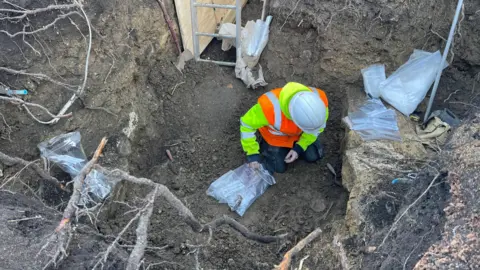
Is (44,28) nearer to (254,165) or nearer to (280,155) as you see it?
(254,165)

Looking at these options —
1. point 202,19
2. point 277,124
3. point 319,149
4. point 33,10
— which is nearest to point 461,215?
point 277,124

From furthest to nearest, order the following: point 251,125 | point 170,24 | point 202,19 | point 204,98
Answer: point 202,19 → point 204,98 → point 170,24 → point 251,125

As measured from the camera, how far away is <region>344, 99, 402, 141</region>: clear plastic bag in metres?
3.70

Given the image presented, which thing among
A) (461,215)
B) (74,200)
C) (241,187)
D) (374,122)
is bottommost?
(241,187)

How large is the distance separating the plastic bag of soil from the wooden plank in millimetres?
1673

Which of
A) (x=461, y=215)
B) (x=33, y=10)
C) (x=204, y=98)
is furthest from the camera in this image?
(x=204, y=98)

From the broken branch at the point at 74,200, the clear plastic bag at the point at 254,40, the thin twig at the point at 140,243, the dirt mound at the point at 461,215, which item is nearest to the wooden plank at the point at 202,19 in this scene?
the clear plastic bag at the point at 254,40

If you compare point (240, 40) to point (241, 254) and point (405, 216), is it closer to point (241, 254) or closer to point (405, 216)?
point (241, 254)

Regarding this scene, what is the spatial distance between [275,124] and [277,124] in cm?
2

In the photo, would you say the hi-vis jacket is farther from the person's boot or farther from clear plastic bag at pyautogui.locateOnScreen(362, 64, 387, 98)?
clear plastic bag at pyautogui.locateOnScreen(362, 64, 387, 98)

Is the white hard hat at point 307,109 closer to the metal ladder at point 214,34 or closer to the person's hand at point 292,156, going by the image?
the person's hand at point 292,156

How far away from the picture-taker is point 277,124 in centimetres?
393

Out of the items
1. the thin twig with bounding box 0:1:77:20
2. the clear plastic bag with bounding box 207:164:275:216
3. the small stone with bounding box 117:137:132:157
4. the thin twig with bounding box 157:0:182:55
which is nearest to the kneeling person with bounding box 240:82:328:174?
the clear plastic bag with bounding box 207:164:275:216

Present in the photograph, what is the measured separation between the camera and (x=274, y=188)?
165 inches
